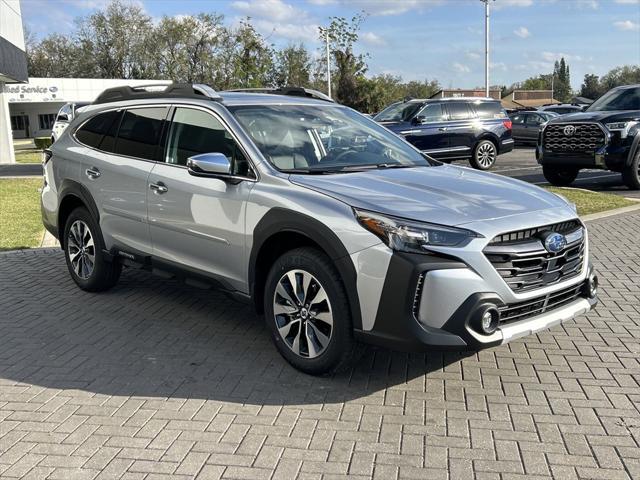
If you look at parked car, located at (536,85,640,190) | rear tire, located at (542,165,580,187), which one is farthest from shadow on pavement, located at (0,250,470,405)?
rear tire, located at (542,165,580,187)

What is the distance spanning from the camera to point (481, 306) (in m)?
3.47

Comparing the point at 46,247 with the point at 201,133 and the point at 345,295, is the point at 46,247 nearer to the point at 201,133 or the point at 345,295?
the point at 201,133

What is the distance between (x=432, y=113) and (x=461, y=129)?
0.95 metres

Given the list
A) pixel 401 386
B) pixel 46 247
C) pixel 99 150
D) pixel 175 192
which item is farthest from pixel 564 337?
pixel 46 247

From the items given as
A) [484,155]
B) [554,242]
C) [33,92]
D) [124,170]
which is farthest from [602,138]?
[33,92]

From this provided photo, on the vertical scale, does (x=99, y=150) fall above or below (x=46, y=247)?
above

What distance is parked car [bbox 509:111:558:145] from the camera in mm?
26500

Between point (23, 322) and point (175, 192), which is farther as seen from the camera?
point (23, 322)

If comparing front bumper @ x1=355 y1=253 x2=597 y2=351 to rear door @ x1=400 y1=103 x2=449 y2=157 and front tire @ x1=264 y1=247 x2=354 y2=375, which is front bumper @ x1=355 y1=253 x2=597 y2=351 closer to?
front tire @ x1=264 y1=247 x2=354 y2=375

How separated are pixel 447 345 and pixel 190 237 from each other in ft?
7.06

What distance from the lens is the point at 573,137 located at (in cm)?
1225

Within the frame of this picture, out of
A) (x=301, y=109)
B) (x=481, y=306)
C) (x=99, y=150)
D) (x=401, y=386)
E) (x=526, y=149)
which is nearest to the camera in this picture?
(x=481, y=306)

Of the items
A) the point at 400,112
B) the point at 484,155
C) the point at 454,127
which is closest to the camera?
the point at 454,127

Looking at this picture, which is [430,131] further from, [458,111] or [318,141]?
[318,141]
